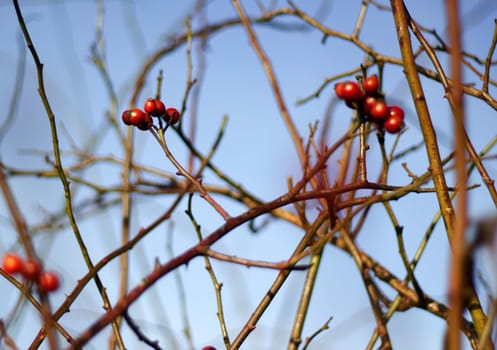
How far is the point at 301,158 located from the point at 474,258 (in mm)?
1163

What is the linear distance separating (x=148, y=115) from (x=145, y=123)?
16 millimetres

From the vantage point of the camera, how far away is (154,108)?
3.41 feet

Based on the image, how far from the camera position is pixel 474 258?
353 millimetres

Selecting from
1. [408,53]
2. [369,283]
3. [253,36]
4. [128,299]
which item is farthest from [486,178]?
[253,36]

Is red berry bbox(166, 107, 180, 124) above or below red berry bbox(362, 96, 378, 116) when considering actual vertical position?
above

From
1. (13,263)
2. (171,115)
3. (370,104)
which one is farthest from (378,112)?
(13,263)

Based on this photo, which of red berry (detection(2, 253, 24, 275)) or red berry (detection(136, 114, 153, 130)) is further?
red berry (detection(136, 114, 153, 130))

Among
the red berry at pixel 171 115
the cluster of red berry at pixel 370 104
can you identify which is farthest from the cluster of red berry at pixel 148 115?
the cluster of red berry at pixel 370 104

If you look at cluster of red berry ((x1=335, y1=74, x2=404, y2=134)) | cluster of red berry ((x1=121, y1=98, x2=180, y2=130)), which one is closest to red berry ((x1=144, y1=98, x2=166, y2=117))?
cluster of red berry ((x1=121, y1=98, x2=180, y2=130))

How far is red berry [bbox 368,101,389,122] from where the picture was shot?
3.07 feet

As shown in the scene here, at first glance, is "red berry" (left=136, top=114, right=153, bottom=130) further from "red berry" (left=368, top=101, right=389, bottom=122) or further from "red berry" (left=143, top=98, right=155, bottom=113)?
"red berry" (left=368, top=101, right=389, bottom=122)

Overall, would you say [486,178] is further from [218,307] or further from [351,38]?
[351,38]

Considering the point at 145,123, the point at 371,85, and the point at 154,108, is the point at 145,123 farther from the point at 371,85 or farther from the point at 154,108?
the point at 371,85

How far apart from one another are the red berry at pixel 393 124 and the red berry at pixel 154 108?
0.35 meters
